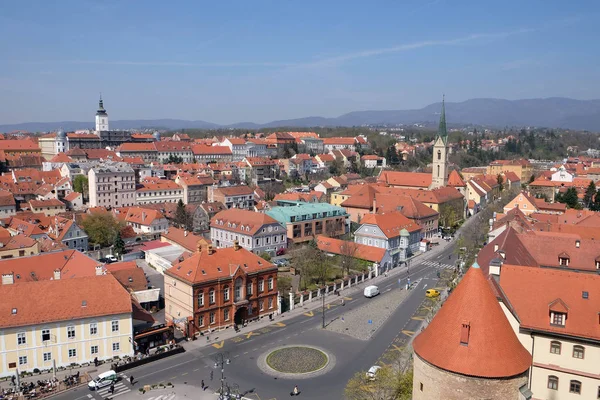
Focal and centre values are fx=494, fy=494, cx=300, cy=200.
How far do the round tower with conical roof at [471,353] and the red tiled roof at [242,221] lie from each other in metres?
45.5

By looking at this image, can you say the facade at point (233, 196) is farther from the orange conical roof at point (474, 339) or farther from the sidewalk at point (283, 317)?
the orange conical roof at point (474, 339)

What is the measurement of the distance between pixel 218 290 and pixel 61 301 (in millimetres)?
12017

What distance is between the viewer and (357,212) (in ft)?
287

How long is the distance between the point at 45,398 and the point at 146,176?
292 ft

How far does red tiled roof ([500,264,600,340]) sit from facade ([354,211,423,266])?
120 feet

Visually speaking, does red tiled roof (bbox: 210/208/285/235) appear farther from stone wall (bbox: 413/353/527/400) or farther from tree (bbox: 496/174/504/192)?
tree (bbox: 496/174/504/192)

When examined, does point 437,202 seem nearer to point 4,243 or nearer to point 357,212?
point 357,212

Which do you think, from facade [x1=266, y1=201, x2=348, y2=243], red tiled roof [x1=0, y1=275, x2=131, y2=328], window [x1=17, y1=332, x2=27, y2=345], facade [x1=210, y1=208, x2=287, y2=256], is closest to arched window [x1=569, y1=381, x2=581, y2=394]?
red tiled roof [x1=0, y1=275, x2=131, y2=328]

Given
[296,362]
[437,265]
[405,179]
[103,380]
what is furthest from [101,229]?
[405,179]

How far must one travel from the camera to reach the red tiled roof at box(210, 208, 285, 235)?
66.8m

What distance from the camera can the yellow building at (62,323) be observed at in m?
33.9

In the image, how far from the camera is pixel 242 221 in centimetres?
6919

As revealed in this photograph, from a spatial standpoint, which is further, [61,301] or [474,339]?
[61,301]

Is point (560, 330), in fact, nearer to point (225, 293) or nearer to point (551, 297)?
point (551, 297)
